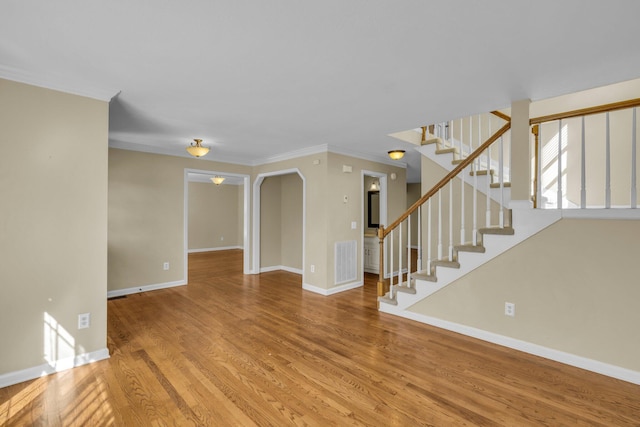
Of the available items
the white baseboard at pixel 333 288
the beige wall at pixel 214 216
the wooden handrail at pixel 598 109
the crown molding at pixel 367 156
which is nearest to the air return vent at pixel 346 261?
the white baseboard at pixel 333 288

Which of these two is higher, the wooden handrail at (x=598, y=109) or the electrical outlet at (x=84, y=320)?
the wooden handrail at (x=598, y=109)

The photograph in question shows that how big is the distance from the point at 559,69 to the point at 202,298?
489 centimetres

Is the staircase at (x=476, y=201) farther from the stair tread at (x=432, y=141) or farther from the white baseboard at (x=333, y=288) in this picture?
the white baseboard at (x=333, y=288)

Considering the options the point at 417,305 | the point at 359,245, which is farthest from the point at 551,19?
the point at 359,245

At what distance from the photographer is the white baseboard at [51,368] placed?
2328mm

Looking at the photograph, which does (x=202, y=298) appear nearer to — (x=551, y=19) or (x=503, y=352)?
(x=503, y=352)

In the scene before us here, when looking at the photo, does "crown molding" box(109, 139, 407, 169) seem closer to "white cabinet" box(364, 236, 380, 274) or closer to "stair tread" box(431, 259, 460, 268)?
"white cabinet" box(364, 236, 380, 274)

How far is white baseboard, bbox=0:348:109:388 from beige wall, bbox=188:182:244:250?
700 centimetres

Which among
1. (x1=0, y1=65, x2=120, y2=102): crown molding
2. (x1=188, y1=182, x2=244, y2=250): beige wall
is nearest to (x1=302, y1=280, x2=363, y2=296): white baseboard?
(x1=0, y1=65, x2=120, y2=102): crown molding

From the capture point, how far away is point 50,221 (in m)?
2.49

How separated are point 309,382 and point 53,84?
3.16m

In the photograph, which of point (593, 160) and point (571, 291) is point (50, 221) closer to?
point (571, 291)

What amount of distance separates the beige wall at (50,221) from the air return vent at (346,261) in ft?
10.6

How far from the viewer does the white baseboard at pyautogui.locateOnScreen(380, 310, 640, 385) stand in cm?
246
